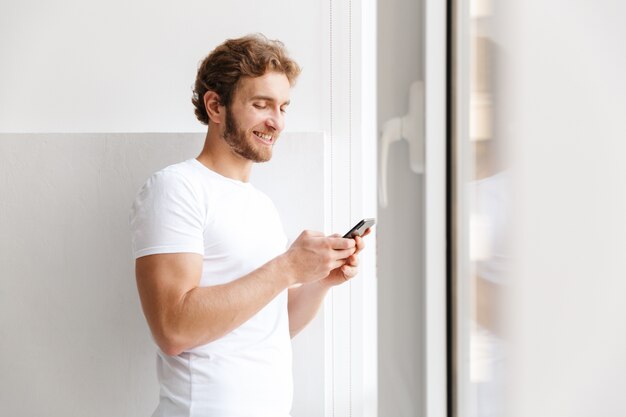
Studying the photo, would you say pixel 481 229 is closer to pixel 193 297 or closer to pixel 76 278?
pixel 193 297

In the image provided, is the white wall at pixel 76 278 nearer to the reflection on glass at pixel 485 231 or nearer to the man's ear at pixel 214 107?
the man's ear at pixel 214 107

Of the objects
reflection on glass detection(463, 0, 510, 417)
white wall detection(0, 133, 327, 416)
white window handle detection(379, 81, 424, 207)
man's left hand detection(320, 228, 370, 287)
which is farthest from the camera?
white wall detection(0, 133, 327, 416)

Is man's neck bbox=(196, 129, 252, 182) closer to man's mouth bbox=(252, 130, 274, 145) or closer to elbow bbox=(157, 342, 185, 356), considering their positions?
man's mouth bbox=(252, 130, 274, 145)

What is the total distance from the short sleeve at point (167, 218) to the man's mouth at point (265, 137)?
0.75 ft

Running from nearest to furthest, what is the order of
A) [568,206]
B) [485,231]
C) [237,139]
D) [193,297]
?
[568,206]
[485,231]
[193,297]
[237,139]

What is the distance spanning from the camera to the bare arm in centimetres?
104

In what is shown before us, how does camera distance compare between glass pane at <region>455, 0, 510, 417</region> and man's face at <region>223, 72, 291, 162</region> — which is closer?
glass pane at <region>455, 0, 510, 417</region>

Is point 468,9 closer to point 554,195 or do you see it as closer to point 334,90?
point 554,195

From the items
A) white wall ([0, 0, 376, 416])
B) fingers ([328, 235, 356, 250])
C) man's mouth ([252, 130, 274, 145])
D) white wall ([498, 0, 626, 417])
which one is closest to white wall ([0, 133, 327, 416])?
white wall ([0, 0, 376, 416])

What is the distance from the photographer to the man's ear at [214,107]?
4.24 ft

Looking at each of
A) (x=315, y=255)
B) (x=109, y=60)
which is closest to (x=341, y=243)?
(x=315, y=255)

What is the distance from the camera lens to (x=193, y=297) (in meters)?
1.04

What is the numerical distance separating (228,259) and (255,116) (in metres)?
0.33

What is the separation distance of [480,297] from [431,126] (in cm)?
15
